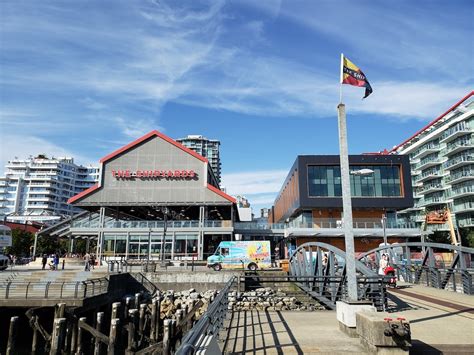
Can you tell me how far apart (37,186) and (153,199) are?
104 meters

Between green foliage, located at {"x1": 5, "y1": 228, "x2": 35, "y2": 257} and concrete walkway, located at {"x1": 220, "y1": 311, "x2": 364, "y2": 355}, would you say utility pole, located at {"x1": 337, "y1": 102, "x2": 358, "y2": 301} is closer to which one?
concrete walkway, located at {"x1": 220, "y1": 311, "x2": 364, "y2": 355}

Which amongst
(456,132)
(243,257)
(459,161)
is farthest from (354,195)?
(456,132)

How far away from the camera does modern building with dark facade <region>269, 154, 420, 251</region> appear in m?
47.9

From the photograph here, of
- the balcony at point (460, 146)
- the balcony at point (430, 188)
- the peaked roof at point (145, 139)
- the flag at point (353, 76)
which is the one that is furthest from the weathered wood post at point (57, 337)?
the balcony at point (430, 188)

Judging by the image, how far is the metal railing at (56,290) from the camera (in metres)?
19.0

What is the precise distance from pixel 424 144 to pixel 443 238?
80.7 feet

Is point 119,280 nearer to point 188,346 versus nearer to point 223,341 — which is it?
point 223,341

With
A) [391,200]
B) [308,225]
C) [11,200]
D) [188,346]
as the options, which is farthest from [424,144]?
[11,200]

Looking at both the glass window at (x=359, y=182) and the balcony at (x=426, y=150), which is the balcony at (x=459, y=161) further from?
the glass window at (x=359, y=182)

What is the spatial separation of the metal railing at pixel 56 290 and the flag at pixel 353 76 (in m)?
17.0

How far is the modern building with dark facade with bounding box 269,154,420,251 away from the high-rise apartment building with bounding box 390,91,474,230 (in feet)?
52.8

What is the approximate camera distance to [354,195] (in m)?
48.8

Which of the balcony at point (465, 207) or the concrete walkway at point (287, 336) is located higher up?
the balcony at point (465, 207)

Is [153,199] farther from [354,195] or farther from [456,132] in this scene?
[456,132]
